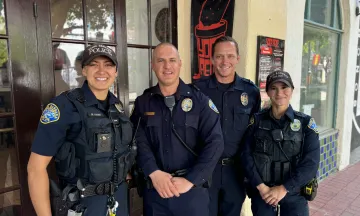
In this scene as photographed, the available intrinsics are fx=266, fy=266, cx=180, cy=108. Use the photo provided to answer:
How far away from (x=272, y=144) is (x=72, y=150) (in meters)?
1.42

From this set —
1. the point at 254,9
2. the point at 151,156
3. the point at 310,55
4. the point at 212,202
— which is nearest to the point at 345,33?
the point at 310,55

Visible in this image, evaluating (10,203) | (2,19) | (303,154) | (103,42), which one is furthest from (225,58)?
(10,203)

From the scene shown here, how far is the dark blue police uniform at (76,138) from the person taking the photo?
1471 mm

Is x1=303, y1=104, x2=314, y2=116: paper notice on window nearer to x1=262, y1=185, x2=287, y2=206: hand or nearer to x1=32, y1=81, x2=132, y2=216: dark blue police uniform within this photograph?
x1=262, y1=185, x2=287, y2=206: hand

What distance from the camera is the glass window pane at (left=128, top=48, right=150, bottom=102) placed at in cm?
285

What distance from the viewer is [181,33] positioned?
3127mm

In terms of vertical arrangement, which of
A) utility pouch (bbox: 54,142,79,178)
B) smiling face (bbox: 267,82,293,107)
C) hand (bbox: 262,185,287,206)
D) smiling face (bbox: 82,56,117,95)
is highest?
smiling face (bbox: 82,56,117,95)

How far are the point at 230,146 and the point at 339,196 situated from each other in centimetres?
280

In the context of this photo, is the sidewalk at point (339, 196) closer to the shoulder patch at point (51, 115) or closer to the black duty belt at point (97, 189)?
the black duty belt at point (97, 189)

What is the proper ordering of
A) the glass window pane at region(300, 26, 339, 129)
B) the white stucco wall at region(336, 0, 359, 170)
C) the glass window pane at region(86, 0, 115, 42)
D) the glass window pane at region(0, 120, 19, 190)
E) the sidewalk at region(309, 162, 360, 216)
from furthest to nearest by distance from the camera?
the white stucco wall at region(336, 0, 359, 170) < the glass window pane at region(300, 26, 339, 129) < the sidewalk at region(309, 162, 360, 216) < the glass window pane at region(86, 0, 115, 42) < the glass window pane at region(0, 120, 19, 190)

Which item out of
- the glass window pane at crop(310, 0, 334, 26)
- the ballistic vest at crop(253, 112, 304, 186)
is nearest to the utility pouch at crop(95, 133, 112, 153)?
the ballistic vest at crop(253, 112, 304, 186)

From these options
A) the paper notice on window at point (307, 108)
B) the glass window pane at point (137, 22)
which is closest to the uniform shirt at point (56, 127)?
the glass window pane at point (137, 22)

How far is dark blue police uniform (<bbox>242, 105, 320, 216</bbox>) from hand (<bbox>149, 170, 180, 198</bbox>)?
681 mm

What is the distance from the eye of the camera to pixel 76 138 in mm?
1551
